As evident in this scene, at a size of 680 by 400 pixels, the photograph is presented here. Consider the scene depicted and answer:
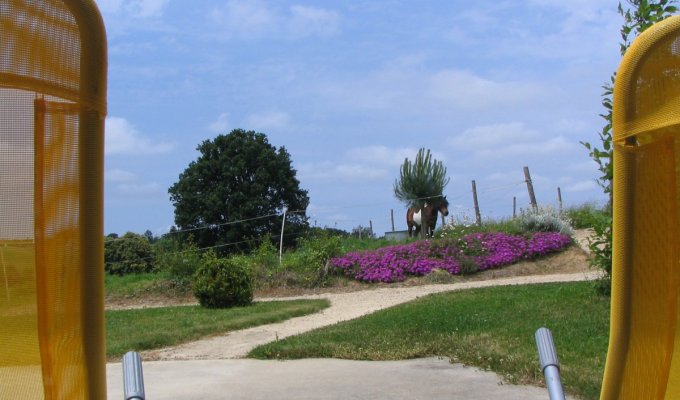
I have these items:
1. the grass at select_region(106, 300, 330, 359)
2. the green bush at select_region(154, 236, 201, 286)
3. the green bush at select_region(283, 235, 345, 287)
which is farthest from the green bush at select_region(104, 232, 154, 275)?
the grass at select_region(106, 300, 330, 359)

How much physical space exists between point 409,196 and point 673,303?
70.3 feet

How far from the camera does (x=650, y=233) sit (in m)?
1.66

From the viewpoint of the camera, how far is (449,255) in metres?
18.2

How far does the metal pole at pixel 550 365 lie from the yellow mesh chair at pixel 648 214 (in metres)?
0.23

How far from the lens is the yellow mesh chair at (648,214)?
1584 millimetres

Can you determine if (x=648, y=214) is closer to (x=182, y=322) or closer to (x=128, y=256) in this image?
(x=182, y=322)

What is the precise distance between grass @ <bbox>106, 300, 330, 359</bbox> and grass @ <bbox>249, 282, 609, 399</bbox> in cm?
164

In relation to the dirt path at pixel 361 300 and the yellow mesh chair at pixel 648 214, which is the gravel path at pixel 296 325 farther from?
the yellow mesh chair at pixel 648 214

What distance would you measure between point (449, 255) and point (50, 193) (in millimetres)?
16990

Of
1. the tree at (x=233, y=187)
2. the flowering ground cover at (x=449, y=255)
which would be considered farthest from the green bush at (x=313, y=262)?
the tree at (x=233, y=187)

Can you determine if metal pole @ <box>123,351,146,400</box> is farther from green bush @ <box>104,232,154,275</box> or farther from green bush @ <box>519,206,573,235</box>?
green bush @ <box>104,232,154,275</box>

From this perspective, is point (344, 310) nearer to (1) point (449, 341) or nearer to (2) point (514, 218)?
(1) point (449, 341)

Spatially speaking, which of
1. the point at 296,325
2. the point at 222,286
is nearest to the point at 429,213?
the point at 222,286

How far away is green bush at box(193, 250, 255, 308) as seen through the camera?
44.6 feet
